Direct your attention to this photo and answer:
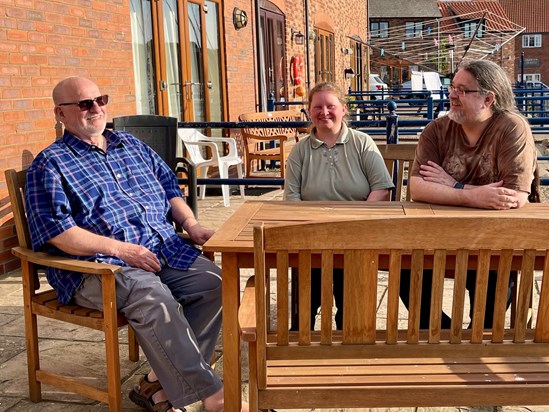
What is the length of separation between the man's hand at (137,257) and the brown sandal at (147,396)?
43 centimetres

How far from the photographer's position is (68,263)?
2555 millimetres

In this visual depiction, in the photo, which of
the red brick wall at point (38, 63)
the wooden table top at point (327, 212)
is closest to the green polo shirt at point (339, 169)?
the wooden table top at point (327, 212)

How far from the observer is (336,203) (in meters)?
3.08

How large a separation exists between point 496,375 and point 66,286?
159cm

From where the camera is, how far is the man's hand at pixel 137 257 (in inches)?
108

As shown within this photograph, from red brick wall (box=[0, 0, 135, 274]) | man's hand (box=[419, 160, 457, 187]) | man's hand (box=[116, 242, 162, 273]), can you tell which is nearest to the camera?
man's hand (box=[116, 242, 162, 273])

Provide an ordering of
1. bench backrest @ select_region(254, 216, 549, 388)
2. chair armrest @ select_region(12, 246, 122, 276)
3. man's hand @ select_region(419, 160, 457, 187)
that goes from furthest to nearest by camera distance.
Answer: man's hand @ select_region(419, 160, 457, 187), chair armrest @ select_region(12, 246, 122, 276), bench backrest @ select_region(254, 216, 549, 388)

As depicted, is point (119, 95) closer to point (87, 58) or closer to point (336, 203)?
point (87, 58)

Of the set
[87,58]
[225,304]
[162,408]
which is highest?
[87,58]

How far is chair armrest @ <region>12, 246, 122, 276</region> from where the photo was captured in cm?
248

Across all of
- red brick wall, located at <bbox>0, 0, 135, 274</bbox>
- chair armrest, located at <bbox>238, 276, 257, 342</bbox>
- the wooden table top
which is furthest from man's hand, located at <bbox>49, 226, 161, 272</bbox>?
red brick wall, located at <bbox>0, 0, 135, 274</bbox>

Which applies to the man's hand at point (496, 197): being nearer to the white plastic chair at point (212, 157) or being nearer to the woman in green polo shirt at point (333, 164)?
the woman in green polo shirt at point (333, 164)

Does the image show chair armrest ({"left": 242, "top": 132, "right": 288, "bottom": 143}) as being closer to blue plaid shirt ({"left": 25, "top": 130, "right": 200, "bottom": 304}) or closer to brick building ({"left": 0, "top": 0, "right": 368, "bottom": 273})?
brick building ({"left": 0, "top": 0, "right": 368, "bottom": 273})

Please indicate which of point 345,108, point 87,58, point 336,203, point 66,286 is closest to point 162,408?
point 66,286
